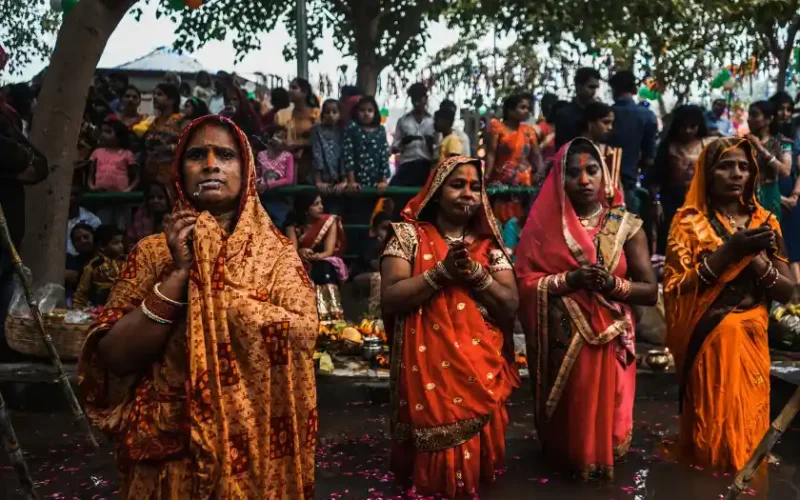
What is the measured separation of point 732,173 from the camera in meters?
5.34

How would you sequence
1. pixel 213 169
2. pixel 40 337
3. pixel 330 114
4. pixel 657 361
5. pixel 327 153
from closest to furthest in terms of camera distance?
pixel 213 169
pixel 40 337
pixel 657 361
pixel 327 153
pixel 330 114

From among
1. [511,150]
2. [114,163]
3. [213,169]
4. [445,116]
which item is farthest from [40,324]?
[445,116]

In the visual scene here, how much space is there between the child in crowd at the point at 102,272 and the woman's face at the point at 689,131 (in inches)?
226

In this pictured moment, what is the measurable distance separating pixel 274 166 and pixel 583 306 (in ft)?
17.4

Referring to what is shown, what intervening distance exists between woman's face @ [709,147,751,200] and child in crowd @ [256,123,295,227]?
5.11m

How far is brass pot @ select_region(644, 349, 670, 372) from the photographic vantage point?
290 inches

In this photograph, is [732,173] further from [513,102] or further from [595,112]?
[513,102]

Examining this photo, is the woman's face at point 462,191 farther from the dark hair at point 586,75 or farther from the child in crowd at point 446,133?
the child in crowd at point 446,133

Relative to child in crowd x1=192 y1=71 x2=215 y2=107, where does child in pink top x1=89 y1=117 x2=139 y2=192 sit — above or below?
below

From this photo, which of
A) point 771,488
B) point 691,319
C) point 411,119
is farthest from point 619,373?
point 411,119

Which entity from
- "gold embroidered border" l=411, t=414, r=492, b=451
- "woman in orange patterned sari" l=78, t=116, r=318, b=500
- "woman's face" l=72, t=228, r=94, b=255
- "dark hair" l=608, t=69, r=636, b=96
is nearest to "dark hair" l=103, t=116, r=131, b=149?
"woman's face" l=72, t=228, r=94, b=255

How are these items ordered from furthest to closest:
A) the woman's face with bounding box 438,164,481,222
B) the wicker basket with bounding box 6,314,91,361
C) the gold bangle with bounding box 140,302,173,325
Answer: the wicker basket with bounding box 6,314,91,361
the woman's face with bounding box 438,164,481,222
the gold bangle with bounding box 140,302,173,325

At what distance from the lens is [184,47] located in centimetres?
1545

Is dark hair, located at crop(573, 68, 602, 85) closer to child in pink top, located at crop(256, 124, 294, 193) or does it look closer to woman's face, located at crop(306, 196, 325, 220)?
woman's face, located at crop(306, 196, 325, 220)
